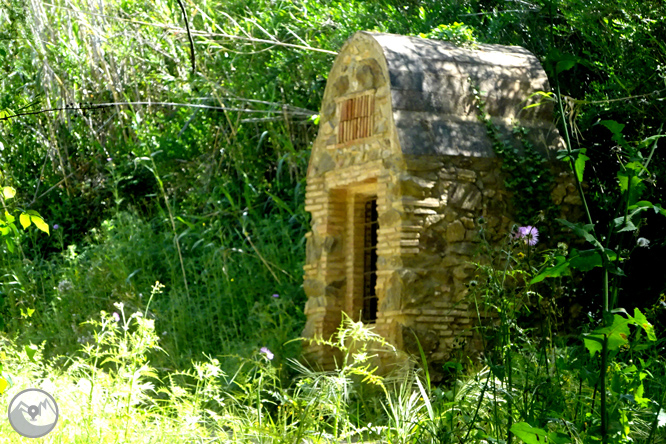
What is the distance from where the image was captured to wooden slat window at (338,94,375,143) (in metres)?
8.46

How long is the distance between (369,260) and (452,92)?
1843mm

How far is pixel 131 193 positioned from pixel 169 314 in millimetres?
3324

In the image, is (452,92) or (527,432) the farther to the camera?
(452,92)

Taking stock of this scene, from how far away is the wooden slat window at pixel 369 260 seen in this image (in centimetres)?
902

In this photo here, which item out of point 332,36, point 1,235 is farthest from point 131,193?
point 1,235

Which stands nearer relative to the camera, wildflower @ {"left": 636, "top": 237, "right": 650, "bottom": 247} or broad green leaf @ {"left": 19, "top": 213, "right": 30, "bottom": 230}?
broad green leaf @ {"left": 19, "top": 213, "right": 30, "bottom": 230}

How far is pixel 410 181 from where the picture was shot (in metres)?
7.90

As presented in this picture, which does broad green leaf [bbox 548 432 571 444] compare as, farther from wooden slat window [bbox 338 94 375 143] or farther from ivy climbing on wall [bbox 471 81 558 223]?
wooden slat window [bbox 338 94 375 143]

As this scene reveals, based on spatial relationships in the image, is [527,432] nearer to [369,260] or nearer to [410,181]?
[410,181]

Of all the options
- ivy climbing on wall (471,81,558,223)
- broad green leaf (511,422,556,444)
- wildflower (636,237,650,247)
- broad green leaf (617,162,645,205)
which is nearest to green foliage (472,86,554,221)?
ivy climbing on wall (471,81,558,223)

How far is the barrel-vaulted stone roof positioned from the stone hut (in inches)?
0.5

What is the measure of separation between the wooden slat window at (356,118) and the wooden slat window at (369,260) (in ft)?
2.43

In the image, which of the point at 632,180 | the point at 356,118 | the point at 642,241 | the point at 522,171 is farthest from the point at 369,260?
the point at 632,180

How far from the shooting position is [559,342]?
7809mm
